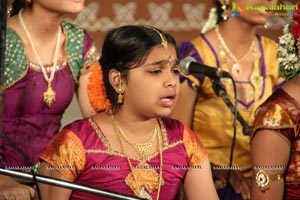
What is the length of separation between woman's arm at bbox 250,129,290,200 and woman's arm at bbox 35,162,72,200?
2.41 ft

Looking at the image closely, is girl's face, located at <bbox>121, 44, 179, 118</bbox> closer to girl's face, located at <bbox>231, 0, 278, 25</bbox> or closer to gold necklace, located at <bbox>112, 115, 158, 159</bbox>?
gold necklace, located at <bbox>112, 115, 158, 159</bbox>

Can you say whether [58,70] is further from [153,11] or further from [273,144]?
[153,11]

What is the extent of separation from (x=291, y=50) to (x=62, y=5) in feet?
3.03

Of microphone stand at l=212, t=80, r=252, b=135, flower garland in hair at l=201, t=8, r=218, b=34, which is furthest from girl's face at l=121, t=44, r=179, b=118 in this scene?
flower garland in hair at l=201, t=8, r=218, b=34

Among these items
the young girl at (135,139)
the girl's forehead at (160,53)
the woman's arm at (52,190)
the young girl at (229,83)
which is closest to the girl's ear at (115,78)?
the young girl at (135,139)

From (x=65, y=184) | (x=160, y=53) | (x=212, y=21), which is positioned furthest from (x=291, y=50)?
(x=65, y=184)

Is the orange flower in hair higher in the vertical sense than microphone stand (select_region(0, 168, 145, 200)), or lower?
higher

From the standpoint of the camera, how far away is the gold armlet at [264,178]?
3.29m

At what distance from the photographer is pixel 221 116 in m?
4.15

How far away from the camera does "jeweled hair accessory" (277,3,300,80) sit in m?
3.45

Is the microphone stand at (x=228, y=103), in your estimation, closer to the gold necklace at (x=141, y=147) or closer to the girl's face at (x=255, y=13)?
the girl's face at (x=255, y=13)

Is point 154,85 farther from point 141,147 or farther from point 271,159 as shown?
point 271,159

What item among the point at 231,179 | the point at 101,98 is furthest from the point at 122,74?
the point at 231,179

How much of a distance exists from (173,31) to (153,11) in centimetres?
16
